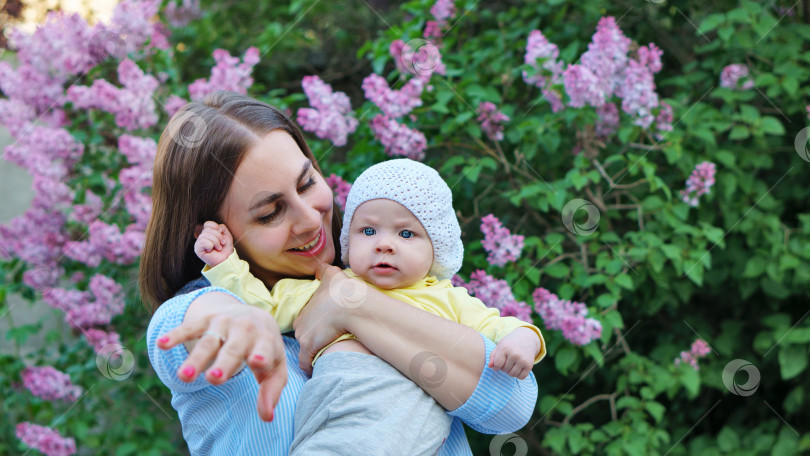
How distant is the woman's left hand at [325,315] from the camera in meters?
1.34

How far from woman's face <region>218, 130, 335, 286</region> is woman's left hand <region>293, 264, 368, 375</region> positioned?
11 cm

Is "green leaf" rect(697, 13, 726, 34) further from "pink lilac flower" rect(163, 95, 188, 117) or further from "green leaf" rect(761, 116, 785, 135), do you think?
"pink lilac flower" rect(163, 95, 188, 117)

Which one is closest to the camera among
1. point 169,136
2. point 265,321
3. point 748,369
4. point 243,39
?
point 265,321

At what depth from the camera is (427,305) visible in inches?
57.9

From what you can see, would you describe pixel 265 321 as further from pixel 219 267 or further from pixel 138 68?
pixel 138 68

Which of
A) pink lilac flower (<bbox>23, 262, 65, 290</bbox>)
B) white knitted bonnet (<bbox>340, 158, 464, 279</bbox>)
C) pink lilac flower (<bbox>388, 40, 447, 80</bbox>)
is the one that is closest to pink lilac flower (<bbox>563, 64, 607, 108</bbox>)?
pink lilac flower (<bbox>388, 40, 447, 80</bbox>)

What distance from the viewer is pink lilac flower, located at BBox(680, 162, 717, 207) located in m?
2.38

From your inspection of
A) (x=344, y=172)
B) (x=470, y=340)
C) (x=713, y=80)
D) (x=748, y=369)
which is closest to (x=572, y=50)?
(x=713, y=80)

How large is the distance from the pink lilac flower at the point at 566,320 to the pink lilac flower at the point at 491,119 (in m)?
0.60

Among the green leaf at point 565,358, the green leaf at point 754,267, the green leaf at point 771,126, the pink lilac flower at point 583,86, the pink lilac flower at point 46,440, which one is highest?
the green leaf at point 771,126

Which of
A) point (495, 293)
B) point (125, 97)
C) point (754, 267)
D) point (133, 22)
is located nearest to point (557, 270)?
point (495, 293)

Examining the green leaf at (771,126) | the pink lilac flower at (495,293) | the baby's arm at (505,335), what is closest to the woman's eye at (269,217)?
the baby's arm at (505,335)

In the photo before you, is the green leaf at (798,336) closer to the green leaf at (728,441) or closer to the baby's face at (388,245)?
the green leaf at (728,441)

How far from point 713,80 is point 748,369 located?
112cm
